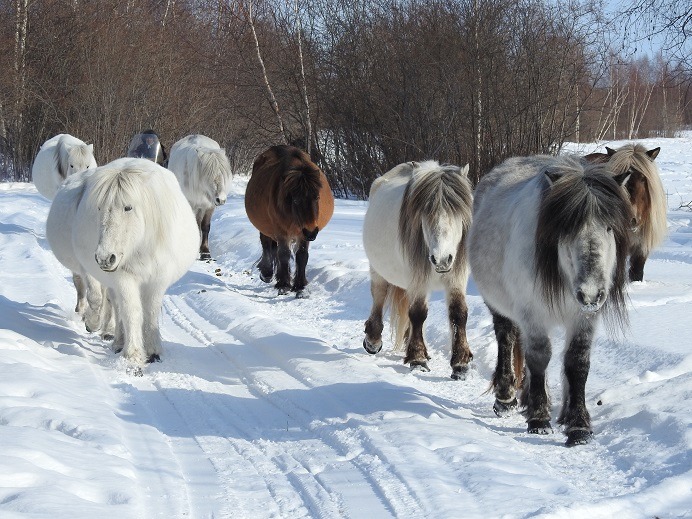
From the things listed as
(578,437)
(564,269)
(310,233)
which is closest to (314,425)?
(578,437)

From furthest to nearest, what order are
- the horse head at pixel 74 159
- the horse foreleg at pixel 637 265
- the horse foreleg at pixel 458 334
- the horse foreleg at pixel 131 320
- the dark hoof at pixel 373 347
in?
the horse head at pixel 74 159, the horse foreleg at pixel 637 265, the dark hoof at pixel 373 347, the horse foreleg at pixel 131 320, the horse foreleg at pixel 458 334

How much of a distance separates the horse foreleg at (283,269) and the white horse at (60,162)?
193 inches

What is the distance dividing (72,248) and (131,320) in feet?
4.09

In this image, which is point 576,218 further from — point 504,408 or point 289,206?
point 289,206

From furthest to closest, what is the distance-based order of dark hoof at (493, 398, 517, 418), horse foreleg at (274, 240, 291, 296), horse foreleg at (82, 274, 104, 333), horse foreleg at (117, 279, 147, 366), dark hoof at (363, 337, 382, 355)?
horse foreleg at (274, 240, 291, 296) → horse foreleg at (82, 274, 104, 333) → dark hoof at (363, 337, 382, 355) → horse foreleg at (117, 279, 147, 366) → dark hoof at (493, 398, 517, 418)

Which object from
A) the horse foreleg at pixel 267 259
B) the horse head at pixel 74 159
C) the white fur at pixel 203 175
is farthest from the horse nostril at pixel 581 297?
the horse head at pixel 74 159

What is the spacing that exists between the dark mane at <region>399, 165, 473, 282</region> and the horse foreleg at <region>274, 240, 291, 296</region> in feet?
12.5

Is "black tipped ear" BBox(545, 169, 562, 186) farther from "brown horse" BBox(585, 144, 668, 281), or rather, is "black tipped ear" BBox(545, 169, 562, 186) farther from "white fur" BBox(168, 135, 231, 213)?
"white fur" BBox(168, 135, 231, 213)

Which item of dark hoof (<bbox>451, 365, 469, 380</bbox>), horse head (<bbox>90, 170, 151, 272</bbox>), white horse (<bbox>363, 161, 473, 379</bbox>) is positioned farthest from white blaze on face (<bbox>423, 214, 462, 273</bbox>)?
horse head (<bbox>90, 170, 151, 272</bbox>)

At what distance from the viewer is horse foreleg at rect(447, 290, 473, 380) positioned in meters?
6.32

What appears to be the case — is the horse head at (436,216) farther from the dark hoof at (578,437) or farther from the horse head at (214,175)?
the horse head at (214,175)

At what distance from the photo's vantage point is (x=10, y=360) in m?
5.86

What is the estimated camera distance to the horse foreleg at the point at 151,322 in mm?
6660

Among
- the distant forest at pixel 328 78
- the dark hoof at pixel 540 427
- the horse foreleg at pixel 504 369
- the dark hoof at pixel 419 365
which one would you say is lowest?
the dark hoof at pixel 419 365
